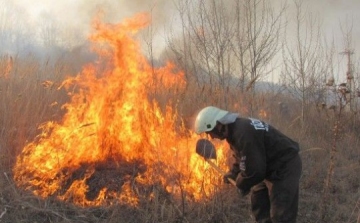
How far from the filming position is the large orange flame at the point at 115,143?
555cm

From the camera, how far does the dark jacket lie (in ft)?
13.2

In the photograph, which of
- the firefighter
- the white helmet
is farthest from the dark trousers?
the white helmet

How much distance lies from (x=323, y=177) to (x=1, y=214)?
5.42m

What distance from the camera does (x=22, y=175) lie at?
573cm

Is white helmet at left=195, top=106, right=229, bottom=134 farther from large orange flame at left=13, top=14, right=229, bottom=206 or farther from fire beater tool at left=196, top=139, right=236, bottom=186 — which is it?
large orange flame at left=13, top=14, right=229, bottom=206

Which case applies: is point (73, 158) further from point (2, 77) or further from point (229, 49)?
point (229, 49)

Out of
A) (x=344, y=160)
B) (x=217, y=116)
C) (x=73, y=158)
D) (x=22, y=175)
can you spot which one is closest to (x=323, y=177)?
(x=344, y=160)

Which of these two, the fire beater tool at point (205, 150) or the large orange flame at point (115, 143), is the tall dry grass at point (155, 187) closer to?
the large orange flame at point (115, 143)

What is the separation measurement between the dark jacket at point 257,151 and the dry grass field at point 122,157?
1.22 meters

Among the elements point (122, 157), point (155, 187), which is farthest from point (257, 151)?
point (122, 157)

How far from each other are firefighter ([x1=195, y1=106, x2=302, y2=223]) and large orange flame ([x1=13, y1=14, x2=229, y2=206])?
3.97ft

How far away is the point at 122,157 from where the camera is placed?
6.41m

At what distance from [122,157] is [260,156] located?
9.62ft

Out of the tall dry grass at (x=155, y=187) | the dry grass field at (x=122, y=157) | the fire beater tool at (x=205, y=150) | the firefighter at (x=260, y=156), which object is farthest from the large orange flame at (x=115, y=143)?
the firefighter at (x=260, y=156)
